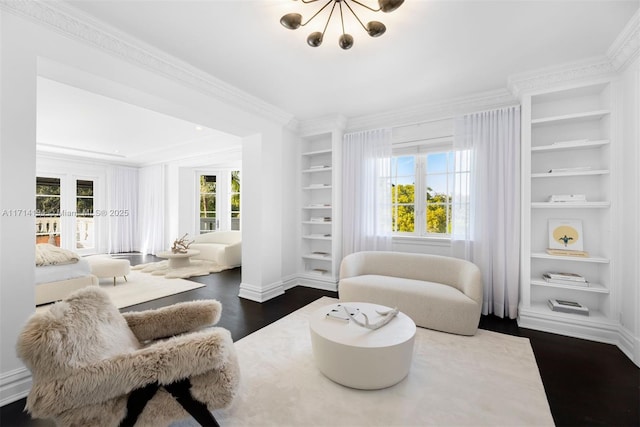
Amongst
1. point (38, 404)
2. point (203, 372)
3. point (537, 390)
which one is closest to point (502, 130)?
point (537, 390)

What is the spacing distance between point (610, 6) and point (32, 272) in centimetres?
446

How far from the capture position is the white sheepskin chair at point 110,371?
3.70ft

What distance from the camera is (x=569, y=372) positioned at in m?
2.11

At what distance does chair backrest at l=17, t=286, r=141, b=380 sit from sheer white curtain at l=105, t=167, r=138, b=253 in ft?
25.2

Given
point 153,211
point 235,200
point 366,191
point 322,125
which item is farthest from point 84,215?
→ point 366,191

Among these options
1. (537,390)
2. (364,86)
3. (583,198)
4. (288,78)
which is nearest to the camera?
(537,390)

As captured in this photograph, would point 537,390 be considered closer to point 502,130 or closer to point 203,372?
point 203,372

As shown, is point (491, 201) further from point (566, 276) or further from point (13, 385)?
point (13, 385)

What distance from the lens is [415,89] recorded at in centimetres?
326

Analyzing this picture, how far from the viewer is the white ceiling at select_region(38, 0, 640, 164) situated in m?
1.98

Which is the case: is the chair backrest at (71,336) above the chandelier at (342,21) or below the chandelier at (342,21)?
below

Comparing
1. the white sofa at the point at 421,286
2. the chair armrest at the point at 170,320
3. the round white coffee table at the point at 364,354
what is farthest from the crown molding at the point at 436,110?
the chair armrest at the point at 170,320

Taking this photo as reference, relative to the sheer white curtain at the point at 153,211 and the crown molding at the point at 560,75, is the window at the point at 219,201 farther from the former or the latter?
the crown molding at the point at 560,75

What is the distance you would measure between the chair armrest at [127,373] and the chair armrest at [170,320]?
1.54ft
